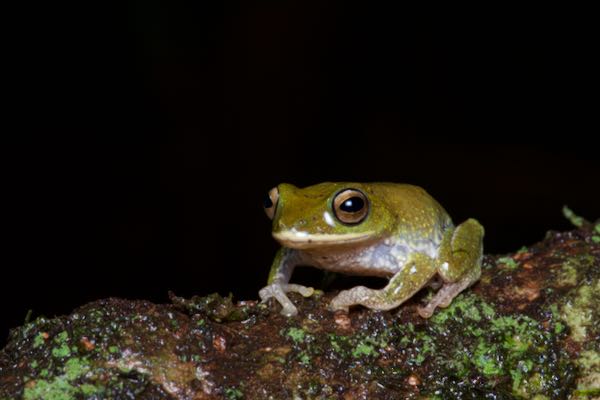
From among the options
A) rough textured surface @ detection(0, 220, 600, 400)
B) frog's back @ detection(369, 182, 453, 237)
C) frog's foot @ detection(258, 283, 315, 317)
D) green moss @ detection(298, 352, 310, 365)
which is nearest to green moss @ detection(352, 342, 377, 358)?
rough textured surface @ detection(0, 220, 600, 400)

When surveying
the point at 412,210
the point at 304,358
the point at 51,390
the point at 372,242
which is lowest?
the point at 51,390

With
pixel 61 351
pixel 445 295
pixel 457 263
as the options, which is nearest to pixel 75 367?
pixel 61 351

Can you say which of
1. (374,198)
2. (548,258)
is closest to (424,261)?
(374,198)

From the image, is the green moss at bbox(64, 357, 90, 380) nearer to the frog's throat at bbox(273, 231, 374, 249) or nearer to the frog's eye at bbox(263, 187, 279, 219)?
the frog's throat at bbox(273, 231, 374, 249)

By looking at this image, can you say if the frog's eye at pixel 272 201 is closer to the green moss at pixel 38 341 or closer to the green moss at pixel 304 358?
the green moss at pixel 304 358

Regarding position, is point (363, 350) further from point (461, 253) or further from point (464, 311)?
point (461, 253)

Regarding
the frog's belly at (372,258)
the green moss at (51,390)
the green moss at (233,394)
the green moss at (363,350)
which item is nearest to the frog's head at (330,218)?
the frog's belly at (372,258)
